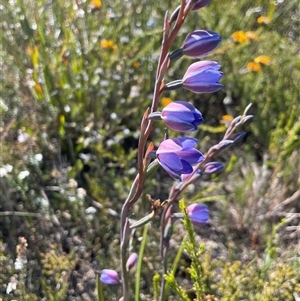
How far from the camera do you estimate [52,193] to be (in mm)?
2215

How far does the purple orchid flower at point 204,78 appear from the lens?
43.6 inches

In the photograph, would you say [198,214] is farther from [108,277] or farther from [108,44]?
[108,44]

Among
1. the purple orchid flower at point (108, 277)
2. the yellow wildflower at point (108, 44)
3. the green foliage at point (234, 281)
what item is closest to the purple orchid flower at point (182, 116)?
the green foliage at point (234, 281)

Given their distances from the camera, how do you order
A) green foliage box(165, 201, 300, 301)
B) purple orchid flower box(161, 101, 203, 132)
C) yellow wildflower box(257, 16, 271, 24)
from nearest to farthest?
purple orchid flower box(161, 101, 203, 132)
green foliage box(165, 201, 300, 301)
yellow wildflower box(257, 16, 271, 24)

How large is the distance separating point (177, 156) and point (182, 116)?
10cm

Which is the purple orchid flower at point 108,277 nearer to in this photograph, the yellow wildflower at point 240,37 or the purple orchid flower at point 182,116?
the purple orchid flower at point 182,116

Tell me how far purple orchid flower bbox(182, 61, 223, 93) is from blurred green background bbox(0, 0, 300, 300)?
89 cm

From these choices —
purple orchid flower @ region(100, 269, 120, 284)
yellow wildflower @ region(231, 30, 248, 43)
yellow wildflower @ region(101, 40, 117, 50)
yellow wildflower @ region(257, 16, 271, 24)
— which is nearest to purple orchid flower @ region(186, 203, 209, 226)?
purple orchid flower @ region(100, 269, 120, 284)

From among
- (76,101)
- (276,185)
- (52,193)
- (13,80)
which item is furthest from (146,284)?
(13,80)

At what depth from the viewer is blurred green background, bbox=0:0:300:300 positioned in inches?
78.7

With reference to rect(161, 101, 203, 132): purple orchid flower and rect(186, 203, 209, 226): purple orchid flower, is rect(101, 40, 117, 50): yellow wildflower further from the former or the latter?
rect(161, 101, 203, 132): purple orchid flower

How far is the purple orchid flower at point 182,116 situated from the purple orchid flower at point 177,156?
5 cm

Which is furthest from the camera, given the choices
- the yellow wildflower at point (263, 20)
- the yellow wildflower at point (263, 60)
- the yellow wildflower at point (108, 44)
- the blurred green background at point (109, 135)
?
the yellow wildflower at point (263, 20)

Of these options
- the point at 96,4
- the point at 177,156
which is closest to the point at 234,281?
the point at 177,156
